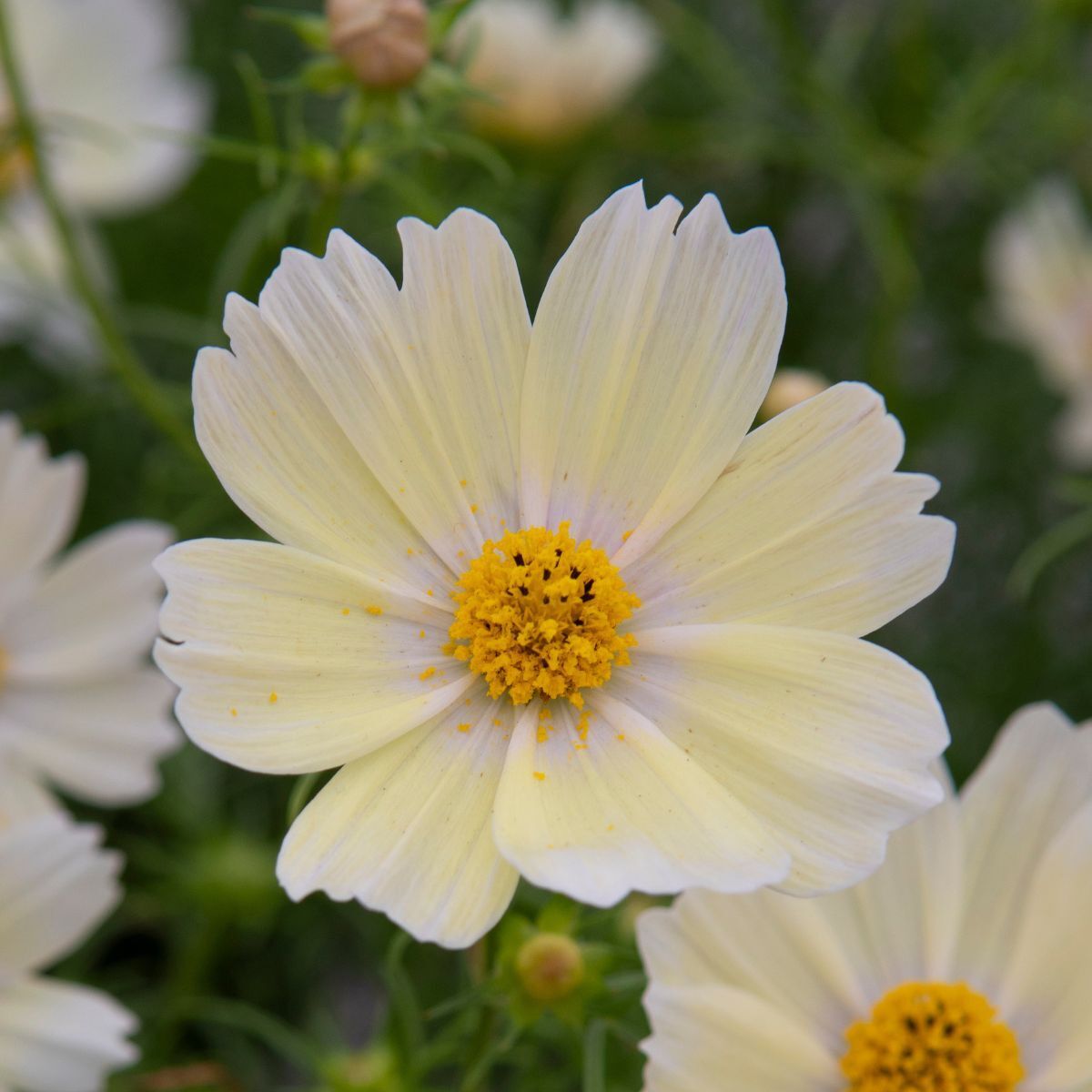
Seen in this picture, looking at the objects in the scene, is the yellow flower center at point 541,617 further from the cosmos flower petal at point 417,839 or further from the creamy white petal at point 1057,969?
the creamy white petal at point 1057,969

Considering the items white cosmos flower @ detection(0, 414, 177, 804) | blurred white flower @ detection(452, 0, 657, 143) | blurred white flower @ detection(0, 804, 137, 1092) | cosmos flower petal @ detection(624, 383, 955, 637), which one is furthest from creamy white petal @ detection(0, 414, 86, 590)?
blurred white flower @ detection(452, 0, 657, 143)

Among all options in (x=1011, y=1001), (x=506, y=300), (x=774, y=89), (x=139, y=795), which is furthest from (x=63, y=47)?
(x=1011, y=1001)

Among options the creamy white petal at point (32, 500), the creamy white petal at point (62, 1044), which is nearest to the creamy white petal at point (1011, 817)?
the creamy white petal at point (62, 1044)

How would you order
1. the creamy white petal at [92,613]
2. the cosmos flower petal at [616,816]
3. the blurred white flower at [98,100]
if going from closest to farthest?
1. the cosmos flower petal at [616,816]
2. the creamy white petal at [92,613]
3. the blurred white flower at [98,100]

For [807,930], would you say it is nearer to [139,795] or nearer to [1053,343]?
[139,795]

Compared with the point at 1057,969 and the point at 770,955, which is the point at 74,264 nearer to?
the point at 770,955
